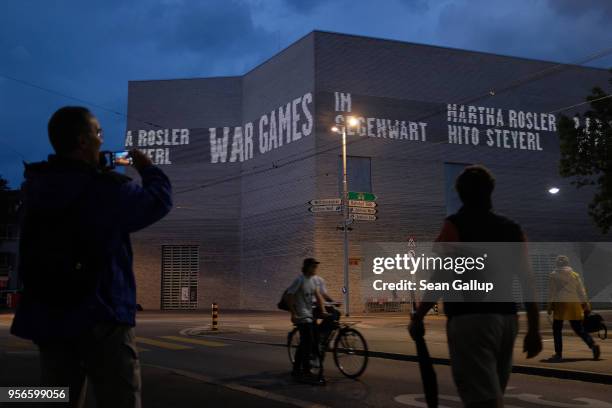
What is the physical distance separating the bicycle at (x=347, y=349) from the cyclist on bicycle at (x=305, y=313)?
0.65 ft

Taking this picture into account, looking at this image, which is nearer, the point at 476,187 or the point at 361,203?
the point at 476,187

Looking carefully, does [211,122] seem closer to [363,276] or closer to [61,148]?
[363,276]

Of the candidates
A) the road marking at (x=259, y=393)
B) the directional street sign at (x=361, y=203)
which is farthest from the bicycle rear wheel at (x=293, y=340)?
the directional street sign at (x=361, y=203)

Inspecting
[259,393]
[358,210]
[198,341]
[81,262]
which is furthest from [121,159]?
[358,210]

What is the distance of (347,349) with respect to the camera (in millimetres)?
9008

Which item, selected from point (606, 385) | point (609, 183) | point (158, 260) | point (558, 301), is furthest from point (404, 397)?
point (158, 260)

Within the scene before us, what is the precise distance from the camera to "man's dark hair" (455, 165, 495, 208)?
357 centimetres

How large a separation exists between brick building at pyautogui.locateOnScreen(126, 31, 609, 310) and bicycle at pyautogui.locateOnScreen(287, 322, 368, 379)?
75.9 ft

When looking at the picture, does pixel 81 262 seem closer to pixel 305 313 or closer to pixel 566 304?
pixel 305 313

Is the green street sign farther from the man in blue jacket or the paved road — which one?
the man in blue jacket

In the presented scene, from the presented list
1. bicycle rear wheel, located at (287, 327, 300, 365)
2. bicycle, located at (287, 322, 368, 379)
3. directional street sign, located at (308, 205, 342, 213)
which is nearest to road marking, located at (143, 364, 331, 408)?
bicycle, located at (287, 322, 368, 379)

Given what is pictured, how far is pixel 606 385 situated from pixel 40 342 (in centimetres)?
796

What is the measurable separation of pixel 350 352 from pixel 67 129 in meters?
6.97

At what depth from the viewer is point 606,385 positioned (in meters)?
8.42
